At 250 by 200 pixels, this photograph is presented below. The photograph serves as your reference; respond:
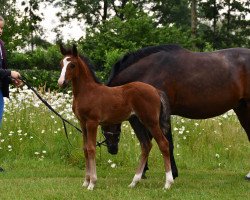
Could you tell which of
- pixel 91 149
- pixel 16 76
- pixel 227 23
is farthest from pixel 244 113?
pixel 227 23

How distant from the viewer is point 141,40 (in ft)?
75.6

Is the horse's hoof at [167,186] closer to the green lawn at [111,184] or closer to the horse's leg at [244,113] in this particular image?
the green lawn at [111,184]

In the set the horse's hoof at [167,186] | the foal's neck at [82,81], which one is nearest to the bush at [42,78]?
the foal's neck at [82,81]

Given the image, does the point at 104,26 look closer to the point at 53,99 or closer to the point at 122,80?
the point at 53,99

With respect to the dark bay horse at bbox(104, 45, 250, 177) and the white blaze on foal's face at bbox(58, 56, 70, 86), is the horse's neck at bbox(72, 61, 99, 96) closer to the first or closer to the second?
the white blaze on foal's face at bbox(58, 56, 70, 86)

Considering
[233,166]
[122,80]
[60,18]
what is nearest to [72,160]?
[122,80]

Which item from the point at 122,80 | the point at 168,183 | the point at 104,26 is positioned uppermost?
the point at 122,80

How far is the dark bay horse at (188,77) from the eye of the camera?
7566 mm

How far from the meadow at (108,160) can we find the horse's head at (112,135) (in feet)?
1.66

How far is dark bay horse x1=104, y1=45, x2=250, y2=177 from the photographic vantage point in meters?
7.57

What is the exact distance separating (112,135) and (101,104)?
3.76 ft

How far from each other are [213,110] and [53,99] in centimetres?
431

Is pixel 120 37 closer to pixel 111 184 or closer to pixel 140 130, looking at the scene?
pixel 140 130

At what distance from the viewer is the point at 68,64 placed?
21.1 ft
